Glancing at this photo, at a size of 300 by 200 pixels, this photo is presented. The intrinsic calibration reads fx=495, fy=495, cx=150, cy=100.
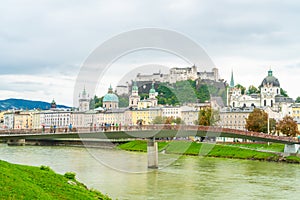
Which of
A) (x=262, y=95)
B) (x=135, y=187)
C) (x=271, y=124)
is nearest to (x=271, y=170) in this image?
(x=135, y=187)

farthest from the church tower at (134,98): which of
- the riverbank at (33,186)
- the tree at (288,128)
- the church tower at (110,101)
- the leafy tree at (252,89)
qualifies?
the leafy tree at (252,89)

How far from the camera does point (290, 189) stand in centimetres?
2200

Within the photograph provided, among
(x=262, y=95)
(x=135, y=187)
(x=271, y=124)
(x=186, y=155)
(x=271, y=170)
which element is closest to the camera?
(x=135, y=187)

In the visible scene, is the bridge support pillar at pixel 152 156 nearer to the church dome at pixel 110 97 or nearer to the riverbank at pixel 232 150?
the church dome at pixel 110 97

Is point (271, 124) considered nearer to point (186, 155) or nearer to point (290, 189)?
point (186, 155)

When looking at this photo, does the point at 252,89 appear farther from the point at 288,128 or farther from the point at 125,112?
the point at 125,112

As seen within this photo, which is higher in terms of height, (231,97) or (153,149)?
(231,97)

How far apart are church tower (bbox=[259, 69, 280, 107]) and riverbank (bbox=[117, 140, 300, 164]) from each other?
4480 centimetres

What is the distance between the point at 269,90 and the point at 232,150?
53.5 meters

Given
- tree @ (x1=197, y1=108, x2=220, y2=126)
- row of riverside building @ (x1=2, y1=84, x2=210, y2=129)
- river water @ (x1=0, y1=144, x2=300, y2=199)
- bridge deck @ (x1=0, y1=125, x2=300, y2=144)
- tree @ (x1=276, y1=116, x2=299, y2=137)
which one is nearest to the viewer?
river water @ (x1=0, y1=144, x2=300, y2=199)

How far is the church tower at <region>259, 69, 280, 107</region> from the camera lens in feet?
305

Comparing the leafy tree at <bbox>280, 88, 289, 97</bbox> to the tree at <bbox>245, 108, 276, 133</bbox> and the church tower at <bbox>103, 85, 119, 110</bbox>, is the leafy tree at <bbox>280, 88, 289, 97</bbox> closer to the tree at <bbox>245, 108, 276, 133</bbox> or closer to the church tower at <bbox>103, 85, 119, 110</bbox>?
the tree at <bbox>245, 108, 276, 133</bbox>

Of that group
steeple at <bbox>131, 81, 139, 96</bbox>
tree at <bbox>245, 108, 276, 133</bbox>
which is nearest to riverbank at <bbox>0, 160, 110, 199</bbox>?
steeple at <bbox>131, 81, 139, 96</bbox>

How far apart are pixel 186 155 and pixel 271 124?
1812cm
